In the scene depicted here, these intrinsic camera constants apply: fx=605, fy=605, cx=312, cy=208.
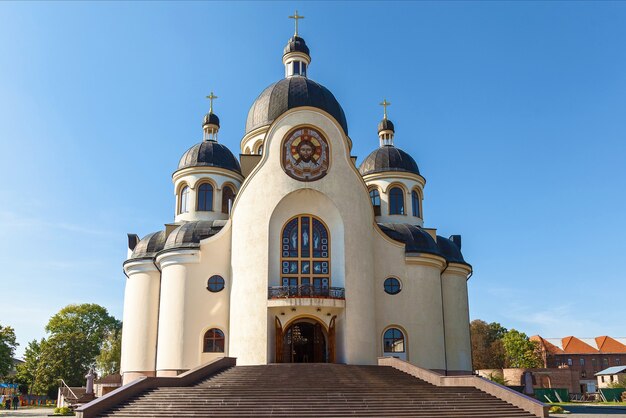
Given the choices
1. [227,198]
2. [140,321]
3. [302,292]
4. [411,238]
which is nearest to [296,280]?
[302,292]

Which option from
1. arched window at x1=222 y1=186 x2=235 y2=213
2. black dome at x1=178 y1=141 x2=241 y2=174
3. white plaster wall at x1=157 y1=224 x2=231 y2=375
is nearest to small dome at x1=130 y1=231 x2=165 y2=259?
white plaster wall at x1=157 y1=224 x2=231 y2=375

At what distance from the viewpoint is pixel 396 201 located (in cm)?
3322

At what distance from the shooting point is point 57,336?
164 feet

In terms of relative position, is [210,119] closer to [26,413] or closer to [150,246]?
[150,246]

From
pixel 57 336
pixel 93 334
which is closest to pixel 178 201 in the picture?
pixel 57 336

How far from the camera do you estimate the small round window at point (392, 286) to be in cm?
→ 2675

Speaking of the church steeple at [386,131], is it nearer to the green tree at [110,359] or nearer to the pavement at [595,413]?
the pavement at [595,413]

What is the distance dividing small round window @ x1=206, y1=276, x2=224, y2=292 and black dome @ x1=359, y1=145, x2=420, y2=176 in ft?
37.7

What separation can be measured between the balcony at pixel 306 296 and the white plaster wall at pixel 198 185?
8.53m

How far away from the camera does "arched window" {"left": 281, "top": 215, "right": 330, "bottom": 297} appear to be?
24984 millimetres

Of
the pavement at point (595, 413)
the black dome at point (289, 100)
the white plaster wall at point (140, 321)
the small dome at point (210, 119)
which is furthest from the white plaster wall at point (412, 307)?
the small dome at point (210, 119)

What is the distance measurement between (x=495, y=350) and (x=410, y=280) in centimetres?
3962

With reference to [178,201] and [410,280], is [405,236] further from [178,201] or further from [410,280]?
[178,201]

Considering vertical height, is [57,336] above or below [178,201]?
below
